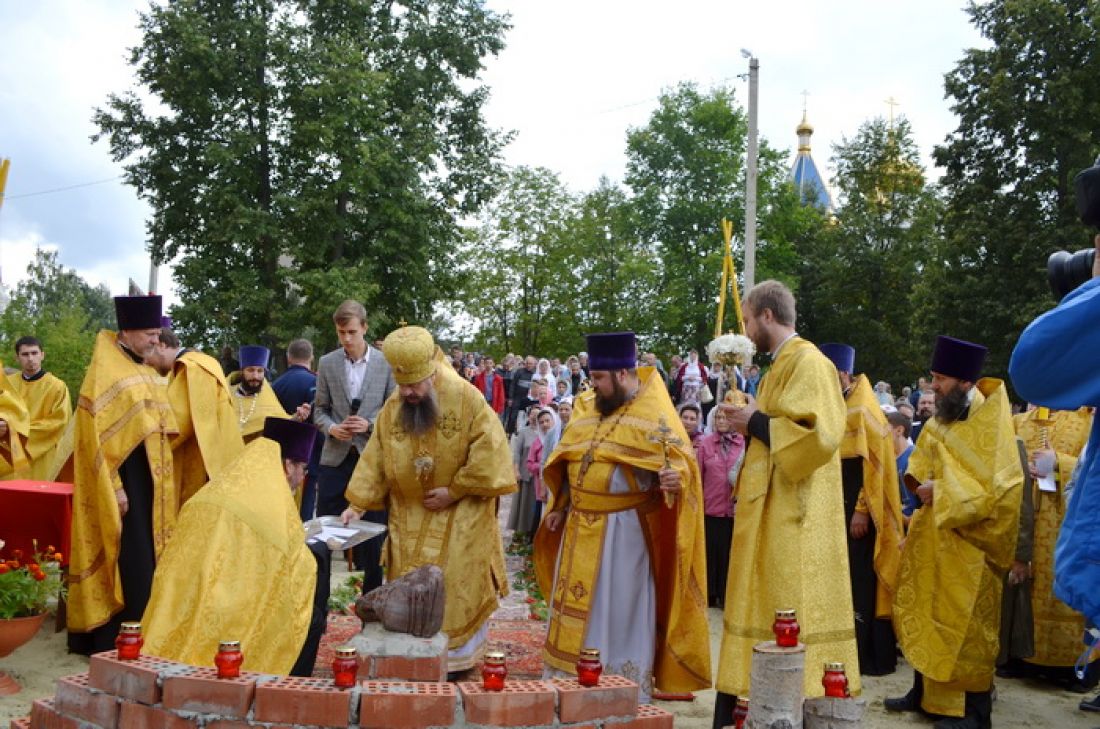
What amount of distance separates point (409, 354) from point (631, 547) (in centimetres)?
165

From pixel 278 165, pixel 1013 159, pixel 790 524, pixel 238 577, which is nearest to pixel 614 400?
pixel 790 524

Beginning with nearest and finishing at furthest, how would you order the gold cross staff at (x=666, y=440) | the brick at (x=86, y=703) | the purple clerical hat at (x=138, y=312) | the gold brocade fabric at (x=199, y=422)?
the brick at (x=86, y=703) → the gold cross staff at (x=666, y=440) → the purple clerical hat at (x=138, y=312) → the gold brocade fabric at (x=199, y=422)

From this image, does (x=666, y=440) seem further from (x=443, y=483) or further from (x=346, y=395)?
(x=346, y=395)

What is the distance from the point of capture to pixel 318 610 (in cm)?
497

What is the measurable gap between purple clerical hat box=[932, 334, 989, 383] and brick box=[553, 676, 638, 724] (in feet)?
11.7

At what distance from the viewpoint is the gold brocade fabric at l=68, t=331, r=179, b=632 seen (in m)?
6.41

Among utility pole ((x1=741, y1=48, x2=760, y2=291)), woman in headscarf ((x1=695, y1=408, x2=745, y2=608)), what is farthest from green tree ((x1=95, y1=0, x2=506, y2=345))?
woman in headscarf ((x1=695, y1=408, x2=745, y2=608))

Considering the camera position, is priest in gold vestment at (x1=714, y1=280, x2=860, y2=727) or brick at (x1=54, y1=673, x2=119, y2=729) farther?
priest in gold vestment at (x1=714, y1=280, x2=860, y2=727)

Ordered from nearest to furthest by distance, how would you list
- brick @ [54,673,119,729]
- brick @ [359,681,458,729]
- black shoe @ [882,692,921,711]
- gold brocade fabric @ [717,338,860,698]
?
brick @ [359,681,458,729]
brick @ [54,673,119,729]
gold brocade fabric @ [717,338,860,698]
black shoe @ [882,692,921,711]

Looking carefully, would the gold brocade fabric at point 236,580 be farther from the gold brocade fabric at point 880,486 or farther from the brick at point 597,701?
the gold brocade fabric at point 880,486

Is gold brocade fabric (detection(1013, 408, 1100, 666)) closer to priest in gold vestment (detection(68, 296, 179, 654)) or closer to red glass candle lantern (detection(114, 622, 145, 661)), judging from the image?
priest in gold vestment (detection(68, 296, 179, 654))

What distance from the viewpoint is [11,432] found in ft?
26.0

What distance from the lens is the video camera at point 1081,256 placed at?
7.97 feet

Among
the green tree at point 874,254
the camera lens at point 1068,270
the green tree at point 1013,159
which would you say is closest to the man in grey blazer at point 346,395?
the camera lens at point 1068,270
